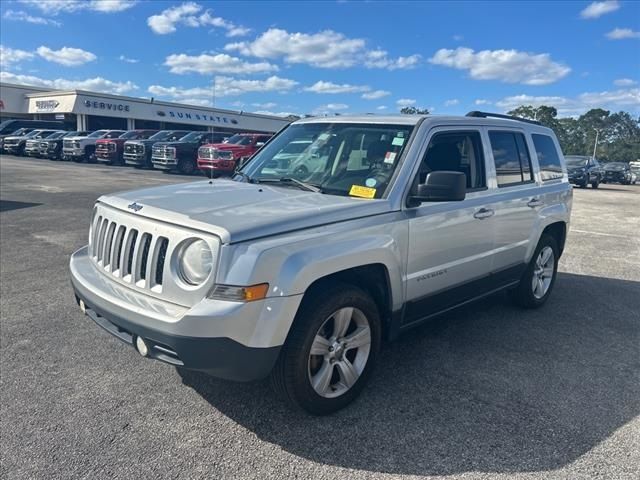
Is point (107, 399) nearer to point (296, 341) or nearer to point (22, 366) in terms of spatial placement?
point (22, 366)

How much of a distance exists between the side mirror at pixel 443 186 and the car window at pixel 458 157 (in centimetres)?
31

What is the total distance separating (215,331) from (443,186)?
1.75 metres

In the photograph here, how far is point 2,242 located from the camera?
25.0ft

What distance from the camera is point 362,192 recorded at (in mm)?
3557

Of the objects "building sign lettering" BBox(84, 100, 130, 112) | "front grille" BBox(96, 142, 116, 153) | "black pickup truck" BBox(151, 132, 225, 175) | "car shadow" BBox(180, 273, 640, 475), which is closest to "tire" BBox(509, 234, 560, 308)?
"car shadow" BBox(180, 273, 640, 475)

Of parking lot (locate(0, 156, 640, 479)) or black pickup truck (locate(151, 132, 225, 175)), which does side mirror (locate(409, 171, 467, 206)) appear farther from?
black pickup truck (locate(151, 132, 225, 175))

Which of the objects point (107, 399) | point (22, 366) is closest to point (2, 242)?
point (22, 366)

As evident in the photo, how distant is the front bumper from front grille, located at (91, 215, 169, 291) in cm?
14

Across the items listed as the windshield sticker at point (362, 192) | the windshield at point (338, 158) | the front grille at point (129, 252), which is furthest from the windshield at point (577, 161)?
the front grille at point (129, 252)

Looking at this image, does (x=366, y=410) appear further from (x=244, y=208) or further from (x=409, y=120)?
(x=409, y=120)

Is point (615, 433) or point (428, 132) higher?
point (428, 132)

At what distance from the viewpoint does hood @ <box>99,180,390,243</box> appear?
280 cm

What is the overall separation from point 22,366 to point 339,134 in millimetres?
3027

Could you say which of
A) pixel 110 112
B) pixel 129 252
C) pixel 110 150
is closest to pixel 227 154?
pixel 110 150
